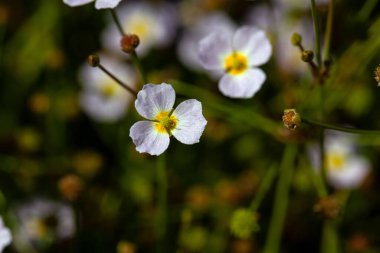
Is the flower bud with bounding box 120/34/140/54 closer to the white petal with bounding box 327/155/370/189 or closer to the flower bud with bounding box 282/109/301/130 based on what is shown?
the flower bud with bounding box 282/109/301/130

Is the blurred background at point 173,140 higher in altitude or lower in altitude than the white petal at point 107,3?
higher

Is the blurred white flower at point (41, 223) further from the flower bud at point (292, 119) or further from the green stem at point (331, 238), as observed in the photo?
the flower bud at point (292, 119)

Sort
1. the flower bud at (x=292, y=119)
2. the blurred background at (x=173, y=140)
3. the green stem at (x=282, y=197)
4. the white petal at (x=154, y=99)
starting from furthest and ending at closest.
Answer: the blurred background at (x=173, y=140)
the green stem at (x=282, y=197)
the white petal at (x=154, y=99)
the flower bud at (x=292, y=119)

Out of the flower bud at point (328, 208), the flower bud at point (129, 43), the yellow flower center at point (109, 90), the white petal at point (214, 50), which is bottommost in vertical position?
the flower bud at point (328, 208)

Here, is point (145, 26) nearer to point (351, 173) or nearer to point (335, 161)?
point (335, 161)

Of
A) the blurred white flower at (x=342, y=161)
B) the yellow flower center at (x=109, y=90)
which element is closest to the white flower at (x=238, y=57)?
the blurred white flower at (x=342, y=161)

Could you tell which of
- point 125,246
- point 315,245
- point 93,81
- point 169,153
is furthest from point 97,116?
point 315,245

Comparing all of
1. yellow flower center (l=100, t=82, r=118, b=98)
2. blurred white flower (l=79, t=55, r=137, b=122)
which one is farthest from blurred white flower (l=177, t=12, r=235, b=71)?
yellow flower center (l=100, t=82, r=118, b=98)
